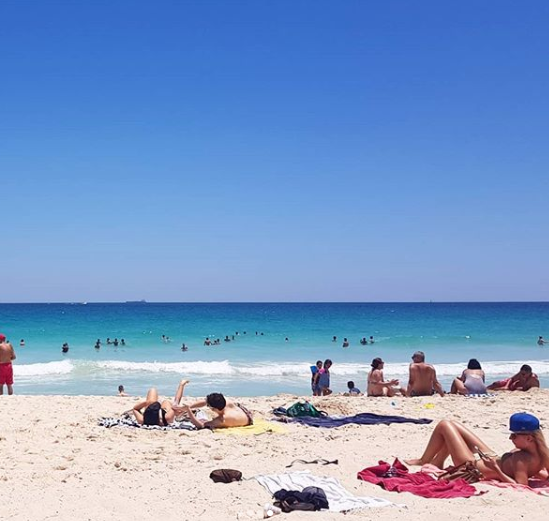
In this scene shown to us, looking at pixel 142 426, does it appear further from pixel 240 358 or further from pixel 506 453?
pixel 240 358

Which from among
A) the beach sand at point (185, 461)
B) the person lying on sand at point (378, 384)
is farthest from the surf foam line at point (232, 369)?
the beach sand at point (185, 461)

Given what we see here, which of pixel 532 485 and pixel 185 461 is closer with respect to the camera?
pixel 532 485

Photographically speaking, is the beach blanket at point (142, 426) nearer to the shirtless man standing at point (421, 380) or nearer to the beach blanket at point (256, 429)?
the beach blanket at point (256, 429)

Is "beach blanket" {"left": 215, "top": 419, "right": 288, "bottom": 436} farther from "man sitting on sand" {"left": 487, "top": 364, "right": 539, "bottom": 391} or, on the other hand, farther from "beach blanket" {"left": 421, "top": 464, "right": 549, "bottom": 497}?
"man sitting on sand" {"left": 487, "top": 364, "right": 539, "bottom": 391}

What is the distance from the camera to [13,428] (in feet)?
31.4

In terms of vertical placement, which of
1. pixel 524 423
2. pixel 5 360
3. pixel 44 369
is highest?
pixel 524 423

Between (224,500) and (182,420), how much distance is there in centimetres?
468

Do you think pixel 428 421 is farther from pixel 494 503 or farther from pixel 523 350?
pixel 523 350

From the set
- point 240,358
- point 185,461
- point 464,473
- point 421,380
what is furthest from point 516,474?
point 240,358

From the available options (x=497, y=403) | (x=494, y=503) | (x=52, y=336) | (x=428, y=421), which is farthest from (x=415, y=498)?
(x=52, y=336)

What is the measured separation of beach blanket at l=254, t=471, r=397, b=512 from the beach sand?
5.0 inches

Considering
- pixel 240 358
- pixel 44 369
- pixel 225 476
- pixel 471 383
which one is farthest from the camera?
pixel 240 358

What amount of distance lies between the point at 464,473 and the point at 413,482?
21.6 inches

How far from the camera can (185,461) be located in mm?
7641
